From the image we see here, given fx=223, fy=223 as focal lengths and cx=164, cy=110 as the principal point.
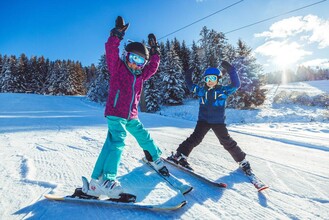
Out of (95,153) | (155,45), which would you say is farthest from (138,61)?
(95,153)

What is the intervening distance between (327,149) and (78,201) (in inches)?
183

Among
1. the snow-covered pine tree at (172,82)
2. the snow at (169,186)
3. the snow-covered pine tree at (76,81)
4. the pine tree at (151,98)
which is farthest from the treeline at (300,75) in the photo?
the snow at (169,186)

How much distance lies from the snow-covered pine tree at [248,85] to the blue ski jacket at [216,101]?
1656 centimetres

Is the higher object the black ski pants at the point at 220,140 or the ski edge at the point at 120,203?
the black ski pants at the point at 220,140

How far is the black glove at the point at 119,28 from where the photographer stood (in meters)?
2.36

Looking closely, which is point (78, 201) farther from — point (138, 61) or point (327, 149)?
point (327, 149)

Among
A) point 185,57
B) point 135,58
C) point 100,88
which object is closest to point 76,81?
point 100,88

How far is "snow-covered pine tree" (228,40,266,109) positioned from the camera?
61.4ft

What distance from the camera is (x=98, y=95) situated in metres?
30.8

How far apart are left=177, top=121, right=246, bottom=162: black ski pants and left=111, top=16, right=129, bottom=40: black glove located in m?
1.58

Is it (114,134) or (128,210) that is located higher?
(114,134)

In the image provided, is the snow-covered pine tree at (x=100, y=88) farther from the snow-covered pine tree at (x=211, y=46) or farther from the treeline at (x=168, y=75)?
the snow-covered pine tree at (x=211, y=46)

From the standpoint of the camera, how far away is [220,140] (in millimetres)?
3010

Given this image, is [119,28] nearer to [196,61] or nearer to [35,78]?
[196,61]
